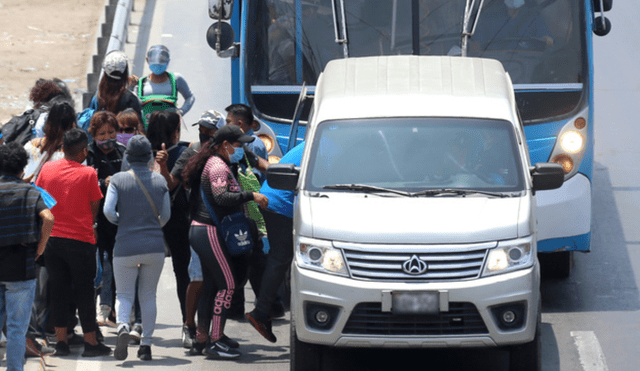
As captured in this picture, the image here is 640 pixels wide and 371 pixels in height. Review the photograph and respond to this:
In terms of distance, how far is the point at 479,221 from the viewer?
755 cm

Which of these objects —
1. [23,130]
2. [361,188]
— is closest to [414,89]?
[361,188]

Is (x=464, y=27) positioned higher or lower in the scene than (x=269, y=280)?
higher

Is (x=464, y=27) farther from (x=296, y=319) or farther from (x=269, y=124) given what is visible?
(x=296, y=319)

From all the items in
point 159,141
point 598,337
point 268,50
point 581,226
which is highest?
point 268,50

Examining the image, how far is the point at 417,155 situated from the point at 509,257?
1.20 m

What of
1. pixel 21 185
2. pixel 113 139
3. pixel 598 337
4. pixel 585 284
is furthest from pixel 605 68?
pixel 21 185

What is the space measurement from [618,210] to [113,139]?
6500mm

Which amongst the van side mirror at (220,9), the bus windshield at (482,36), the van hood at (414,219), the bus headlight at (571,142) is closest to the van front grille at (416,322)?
the van hood at (414,219)

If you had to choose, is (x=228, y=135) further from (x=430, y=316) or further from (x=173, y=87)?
(x=173, y=87)

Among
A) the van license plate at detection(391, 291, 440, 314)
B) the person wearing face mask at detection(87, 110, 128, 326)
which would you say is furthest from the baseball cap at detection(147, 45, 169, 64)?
the van license plate at detection(391, 291, 440, 314)

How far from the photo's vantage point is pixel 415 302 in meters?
7.37

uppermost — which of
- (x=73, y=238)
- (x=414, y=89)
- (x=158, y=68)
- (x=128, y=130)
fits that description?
(x=158, y=68)

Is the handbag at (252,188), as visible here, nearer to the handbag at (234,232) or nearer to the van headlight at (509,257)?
the handbag at (234,232)

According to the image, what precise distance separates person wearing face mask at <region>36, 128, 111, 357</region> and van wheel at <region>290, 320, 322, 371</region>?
5.79 ft
